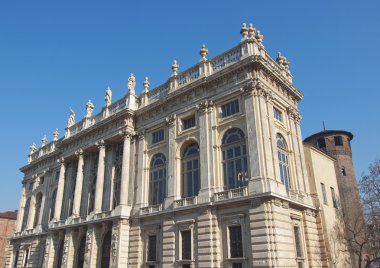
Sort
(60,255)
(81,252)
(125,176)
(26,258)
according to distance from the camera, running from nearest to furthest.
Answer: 1. (125,176)
2. (81,252)
3. (60,255)
4. (26,258)

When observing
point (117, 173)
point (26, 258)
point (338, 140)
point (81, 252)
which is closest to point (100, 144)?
point (117, 173)

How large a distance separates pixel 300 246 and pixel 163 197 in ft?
35.6

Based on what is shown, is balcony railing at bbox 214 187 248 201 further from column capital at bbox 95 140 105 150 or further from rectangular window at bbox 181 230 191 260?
column capital at bbox 95 140 105 150

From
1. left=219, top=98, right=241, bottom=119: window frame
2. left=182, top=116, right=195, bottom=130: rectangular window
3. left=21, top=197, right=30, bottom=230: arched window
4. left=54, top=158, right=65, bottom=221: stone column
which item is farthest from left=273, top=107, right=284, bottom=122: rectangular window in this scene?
left=21, top=197, right=30, bottom=230: arched window

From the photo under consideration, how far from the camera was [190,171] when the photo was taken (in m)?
25.8

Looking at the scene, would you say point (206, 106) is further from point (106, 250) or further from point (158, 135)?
point (106, 250)

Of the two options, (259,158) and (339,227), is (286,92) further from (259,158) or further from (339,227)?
(339,227)

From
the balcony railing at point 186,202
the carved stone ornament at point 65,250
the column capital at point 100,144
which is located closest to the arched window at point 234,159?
the balcony railing at point 186,202

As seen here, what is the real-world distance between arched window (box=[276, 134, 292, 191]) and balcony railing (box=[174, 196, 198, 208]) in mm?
6280

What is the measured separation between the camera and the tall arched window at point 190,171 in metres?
25.2

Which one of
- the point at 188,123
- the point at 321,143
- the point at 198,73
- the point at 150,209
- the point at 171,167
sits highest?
the point at 198,73

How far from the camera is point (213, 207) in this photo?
22359mm

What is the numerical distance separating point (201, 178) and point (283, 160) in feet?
20.5

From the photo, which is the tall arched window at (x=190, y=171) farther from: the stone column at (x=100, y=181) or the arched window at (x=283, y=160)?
the stone column at (x=100, y=181)
